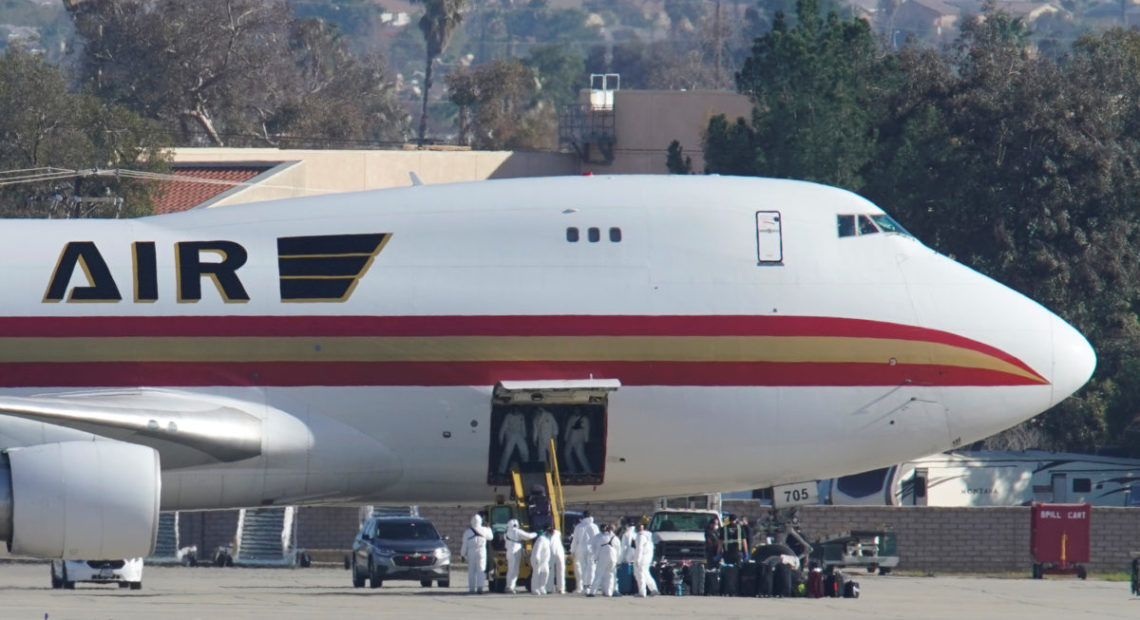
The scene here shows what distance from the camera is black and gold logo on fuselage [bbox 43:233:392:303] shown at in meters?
27.2

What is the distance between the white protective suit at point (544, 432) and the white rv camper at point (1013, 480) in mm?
35097

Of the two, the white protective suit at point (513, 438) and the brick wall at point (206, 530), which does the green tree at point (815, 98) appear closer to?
the brick wall at point (206, 530)

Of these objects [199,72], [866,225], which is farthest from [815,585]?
[199,72]

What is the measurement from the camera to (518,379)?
2764 centimetres

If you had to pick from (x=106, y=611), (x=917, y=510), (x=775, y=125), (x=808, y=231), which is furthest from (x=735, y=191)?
(x=775, y=125)

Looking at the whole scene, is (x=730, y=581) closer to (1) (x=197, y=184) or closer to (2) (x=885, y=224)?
(2) (x=885, y=224)

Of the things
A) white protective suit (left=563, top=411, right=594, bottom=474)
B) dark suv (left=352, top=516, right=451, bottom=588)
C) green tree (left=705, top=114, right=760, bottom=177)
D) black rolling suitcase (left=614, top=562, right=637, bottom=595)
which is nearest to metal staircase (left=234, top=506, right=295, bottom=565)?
dark suv (left=352, top=516, right=451, bottom=588)

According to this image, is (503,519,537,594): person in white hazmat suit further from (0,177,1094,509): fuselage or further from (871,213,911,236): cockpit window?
(871,213,911,236): cockpit window

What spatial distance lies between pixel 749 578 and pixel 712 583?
885 mm

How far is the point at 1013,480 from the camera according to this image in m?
63.7

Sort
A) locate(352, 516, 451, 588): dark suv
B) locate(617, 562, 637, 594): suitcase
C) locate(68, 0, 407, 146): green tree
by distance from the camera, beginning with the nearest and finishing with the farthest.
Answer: locate(617, 562, 637, 594): suitcase
locate(352, 516, 451, 588): dark suv
locate(68, 0, 407, 146): green tree

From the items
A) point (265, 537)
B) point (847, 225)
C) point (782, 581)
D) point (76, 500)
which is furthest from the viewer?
point (265, 537)

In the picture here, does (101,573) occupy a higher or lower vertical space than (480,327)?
lower

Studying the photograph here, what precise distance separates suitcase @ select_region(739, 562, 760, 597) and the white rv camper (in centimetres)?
2528
